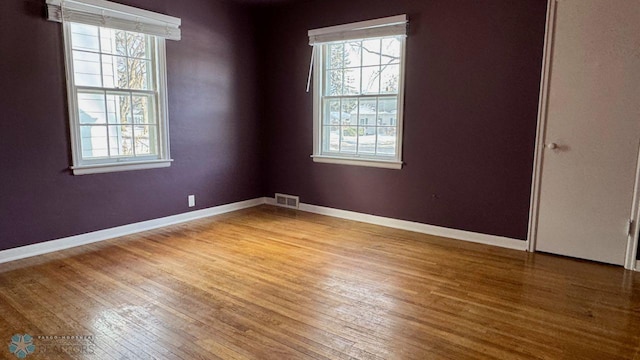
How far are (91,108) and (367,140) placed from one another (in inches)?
111

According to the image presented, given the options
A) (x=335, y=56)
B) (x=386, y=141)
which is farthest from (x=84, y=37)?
A: (x=386, y=141)

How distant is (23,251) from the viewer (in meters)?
3.40

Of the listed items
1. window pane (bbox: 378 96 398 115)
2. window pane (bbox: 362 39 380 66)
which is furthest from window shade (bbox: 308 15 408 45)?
window pane (bbox: 378 96 398 115)

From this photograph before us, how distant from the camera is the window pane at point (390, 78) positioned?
4.32 meters

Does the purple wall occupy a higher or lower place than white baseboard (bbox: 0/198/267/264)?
higher

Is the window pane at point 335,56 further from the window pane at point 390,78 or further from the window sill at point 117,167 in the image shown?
the window sill at point 117,167

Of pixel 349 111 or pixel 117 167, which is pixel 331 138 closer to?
pixel 349 111

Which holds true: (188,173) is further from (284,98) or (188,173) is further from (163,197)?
(284,98)

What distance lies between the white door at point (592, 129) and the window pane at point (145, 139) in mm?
3845

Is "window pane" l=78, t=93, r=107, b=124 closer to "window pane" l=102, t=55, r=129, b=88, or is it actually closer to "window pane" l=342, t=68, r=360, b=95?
"window pane" l=102, t=55, r=129, b=88

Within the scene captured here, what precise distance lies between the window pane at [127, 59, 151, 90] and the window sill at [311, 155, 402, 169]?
207 centimetres

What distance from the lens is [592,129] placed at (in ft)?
10.9

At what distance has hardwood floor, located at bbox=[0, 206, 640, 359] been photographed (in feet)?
6.93

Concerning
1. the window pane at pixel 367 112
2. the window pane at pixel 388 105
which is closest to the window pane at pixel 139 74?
the window pane at pixel 367 112
